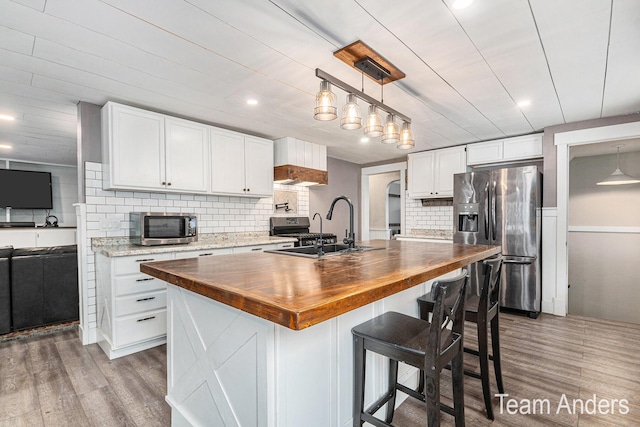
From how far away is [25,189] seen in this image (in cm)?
598

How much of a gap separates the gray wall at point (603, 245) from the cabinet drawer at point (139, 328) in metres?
6.17

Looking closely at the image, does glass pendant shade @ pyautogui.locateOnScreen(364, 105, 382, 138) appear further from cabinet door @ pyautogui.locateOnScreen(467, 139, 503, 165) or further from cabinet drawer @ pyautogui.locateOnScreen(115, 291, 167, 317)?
cabinet door @ pyautogui.locateOnScreen(467, 139, 503, 165)

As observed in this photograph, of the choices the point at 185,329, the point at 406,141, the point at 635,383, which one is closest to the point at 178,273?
the point at 185,329

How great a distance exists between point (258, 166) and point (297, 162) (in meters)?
0.59

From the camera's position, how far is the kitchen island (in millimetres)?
1048

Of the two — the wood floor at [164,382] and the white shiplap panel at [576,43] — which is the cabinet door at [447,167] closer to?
the white shiplap panel at [576,43]

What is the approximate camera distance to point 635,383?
7.31 ft

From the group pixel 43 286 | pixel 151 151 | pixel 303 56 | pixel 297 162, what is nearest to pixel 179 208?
pixel 151 151

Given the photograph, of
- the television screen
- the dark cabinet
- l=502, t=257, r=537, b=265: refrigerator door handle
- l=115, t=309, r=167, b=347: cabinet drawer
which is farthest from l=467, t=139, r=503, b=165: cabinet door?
the television screen

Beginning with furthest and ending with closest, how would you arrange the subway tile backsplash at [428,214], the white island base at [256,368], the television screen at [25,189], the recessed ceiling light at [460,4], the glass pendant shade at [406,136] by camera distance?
the television screen at [25,189] < the subway tile backsplash at [428,214] < the glass pendant shade at [406,136] < the recessed ceiling light at [460,4] < the white island base at [256,368]

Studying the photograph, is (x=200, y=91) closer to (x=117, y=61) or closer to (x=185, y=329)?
(x=117, y=61)

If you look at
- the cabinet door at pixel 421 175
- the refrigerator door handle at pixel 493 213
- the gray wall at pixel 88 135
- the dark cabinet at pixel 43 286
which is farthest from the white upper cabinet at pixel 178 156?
the refrigerator door handle at pixel 493 213

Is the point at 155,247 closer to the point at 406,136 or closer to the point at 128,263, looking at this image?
the point at 128,263

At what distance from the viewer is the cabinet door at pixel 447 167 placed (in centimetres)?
473
